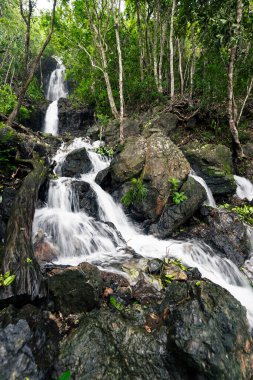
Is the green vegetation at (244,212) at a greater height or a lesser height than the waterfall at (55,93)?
lesser

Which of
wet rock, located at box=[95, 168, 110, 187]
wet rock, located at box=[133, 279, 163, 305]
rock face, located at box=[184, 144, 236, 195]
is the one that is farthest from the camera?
rock face, located at box=[184, 144, 236, 195]

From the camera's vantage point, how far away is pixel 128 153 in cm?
872

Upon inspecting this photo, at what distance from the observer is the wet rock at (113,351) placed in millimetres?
2668

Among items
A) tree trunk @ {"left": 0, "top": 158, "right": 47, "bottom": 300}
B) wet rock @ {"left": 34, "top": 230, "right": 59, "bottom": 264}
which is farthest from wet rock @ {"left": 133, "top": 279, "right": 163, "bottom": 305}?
wet rock @ {"left": 34, "top": 230, "right": 59, "bottom": 264}

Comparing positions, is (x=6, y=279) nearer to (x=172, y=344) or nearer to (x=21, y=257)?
(x=21, y=257)

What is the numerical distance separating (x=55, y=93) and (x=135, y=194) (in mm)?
25361

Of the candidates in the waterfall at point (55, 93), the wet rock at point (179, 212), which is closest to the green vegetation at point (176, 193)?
the wet rock at point (179, 212)

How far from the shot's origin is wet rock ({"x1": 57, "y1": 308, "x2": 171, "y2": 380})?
2668 millimetres

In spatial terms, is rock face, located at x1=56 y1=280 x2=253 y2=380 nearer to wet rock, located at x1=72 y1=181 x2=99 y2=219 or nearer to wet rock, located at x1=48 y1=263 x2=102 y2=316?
wet rock, located at x1=48 y1=263 x2=102 y2=316

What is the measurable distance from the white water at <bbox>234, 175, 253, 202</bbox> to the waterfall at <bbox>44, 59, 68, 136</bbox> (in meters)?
15.7

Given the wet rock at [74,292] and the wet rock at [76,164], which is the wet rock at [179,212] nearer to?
the wet rock at [74,292]

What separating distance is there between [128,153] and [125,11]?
15.7m

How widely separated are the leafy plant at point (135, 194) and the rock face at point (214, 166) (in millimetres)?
3335

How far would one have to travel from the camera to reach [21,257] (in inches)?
145
